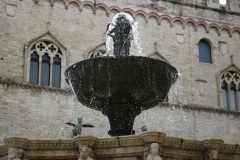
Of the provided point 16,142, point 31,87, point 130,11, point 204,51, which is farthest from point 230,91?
point 16,142

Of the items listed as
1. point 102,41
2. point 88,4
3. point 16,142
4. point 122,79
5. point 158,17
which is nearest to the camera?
point 16,142

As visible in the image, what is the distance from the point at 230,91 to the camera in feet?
73.4

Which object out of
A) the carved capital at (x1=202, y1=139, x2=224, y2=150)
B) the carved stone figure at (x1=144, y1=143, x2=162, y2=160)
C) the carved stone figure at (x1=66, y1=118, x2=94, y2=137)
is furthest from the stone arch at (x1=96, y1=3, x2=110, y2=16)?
the carved stone figure at (x1=144, y1=143, x2=162, y2=160)

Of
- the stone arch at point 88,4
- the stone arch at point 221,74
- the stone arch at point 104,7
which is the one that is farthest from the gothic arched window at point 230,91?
the stone arch at point 88,4

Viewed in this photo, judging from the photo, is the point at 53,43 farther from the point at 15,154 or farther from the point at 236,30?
the point at 15,154

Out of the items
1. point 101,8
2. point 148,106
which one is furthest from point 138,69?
point 101,8

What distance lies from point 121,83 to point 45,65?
420 inches

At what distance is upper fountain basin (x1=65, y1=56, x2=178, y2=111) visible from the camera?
365 inches

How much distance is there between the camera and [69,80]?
10156 millimetres

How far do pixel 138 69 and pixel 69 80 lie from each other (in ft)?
5.36

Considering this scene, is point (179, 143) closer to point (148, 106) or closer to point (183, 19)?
point (148, 106)

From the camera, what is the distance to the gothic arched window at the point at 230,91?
2222 centimetres

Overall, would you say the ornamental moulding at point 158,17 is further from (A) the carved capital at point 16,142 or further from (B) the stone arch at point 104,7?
(A) the carved capital at point 16,142

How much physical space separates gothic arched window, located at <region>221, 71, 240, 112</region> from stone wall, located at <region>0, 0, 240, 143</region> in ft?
1.36
